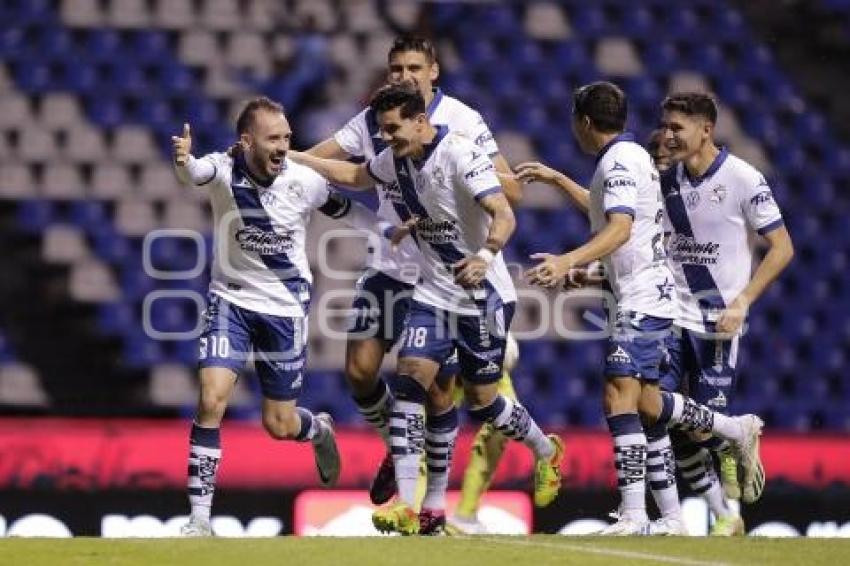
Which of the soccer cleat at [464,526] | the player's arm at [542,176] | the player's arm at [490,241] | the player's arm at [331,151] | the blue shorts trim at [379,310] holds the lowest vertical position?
the soccer cleat at [464,526]

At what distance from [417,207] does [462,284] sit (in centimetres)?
82

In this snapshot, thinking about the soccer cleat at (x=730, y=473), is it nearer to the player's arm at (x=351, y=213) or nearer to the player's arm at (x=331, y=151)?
the player's arm at (x=351, y=213)

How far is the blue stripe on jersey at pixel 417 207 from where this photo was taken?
7.73 metres

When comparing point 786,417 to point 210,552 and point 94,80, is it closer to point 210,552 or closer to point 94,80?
point 94,80

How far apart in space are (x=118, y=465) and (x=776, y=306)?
4.68 metres

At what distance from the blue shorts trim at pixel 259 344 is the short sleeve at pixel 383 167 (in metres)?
0.75

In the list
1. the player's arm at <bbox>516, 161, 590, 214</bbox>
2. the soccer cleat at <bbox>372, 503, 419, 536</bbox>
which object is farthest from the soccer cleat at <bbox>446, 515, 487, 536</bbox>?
the player's arm at <bbox>516, 161, 590, 214</bbox>

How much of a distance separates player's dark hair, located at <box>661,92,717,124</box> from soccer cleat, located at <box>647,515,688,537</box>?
1.81 meters

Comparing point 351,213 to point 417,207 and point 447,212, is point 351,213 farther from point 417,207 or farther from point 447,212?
point 447,212

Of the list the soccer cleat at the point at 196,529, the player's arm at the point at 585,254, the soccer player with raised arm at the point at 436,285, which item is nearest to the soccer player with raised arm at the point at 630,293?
the player's arm at the point at 585,254

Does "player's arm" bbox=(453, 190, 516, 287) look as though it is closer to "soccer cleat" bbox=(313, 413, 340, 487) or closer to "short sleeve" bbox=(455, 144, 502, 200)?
"short sleeve" bbox=(455, 144, 502, 200)

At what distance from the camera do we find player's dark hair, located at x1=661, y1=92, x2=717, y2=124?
8281mm

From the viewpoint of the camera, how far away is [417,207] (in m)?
7.75

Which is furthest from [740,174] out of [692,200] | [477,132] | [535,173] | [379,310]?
[379,310]
